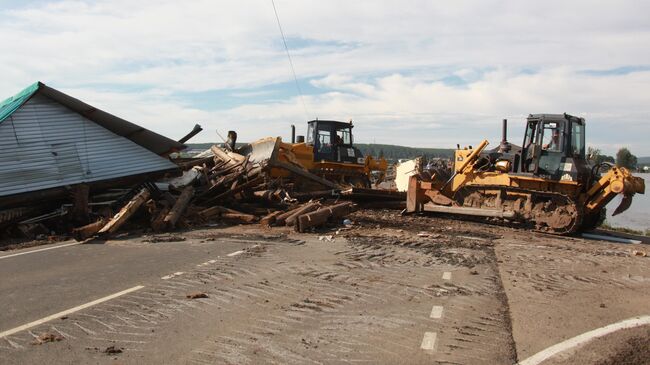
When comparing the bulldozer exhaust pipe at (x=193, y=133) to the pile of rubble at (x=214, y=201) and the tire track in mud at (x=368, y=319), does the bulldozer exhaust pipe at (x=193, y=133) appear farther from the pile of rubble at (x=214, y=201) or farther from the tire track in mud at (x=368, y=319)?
the tire track in mud at (x=368, y=319)

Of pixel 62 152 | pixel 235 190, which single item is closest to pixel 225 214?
pixel 235 190

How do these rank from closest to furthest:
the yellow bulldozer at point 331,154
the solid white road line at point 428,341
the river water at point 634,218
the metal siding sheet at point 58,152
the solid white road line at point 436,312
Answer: the solid white road line at point 428,341 < the solid white road line at point 436,312 < the metal siding sheet at point 58,152 < the yellow bulldozer at point 331,154 < the river water at point 634,218

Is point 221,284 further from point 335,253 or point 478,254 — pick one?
point 478,254

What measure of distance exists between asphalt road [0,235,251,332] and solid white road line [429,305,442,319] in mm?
3984

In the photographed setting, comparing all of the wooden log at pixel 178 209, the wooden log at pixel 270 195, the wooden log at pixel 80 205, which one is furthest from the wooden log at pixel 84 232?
the wooden log at pixel 270 195

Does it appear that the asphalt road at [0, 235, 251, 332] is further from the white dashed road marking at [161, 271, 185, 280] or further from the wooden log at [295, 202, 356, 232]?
the wooden log at [295, 202, 356, 232]

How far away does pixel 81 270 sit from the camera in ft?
29.5

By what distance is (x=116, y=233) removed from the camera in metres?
13.3

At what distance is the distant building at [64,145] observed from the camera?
14.2 meters

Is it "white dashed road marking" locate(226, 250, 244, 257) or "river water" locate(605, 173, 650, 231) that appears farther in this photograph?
"river water" locate(605, 173, 650, 231)

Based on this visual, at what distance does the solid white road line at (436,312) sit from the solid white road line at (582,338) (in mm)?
1353

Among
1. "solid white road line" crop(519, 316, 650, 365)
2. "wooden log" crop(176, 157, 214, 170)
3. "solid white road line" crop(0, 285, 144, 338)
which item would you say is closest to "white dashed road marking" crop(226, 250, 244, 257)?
"solid white road line" crop(0, 285, 144, 338)

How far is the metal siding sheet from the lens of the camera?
1411 cm

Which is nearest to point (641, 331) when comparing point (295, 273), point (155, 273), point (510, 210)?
point (295, 273)
